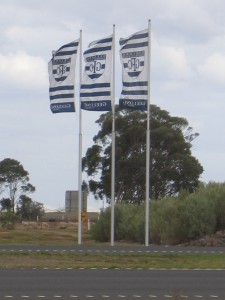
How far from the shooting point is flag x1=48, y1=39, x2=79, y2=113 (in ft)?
112

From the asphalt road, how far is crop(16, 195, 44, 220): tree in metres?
65.8

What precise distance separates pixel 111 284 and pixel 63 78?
1752 centimetres

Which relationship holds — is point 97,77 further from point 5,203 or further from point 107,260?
point 5,203

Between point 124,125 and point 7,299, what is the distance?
166 ft

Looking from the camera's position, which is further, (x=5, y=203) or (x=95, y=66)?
(x=5, y=203)

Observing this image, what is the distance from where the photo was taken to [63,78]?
113ft

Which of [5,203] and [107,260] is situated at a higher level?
[5,203]

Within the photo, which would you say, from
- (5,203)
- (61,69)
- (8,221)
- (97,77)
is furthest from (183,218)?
(5,203)

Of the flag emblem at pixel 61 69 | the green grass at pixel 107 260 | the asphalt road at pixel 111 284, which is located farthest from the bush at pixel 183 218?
the asphalt road at pixel 111 284

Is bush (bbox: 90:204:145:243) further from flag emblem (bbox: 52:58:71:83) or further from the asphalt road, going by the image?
the asphalt road

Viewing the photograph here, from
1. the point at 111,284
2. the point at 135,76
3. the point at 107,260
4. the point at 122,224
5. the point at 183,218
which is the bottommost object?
the point at 111,284

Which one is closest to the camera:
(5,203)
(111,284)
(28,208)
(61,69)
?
(111,284)

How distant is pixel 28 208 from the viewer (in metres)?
89.4

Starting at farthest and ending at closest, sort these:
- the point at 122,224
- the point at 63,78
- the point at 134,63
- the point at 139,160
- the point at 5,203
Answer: the point at 5,203 < the point at 139,160 < the point at 122,224 < the point at 63,78 < the point at 134,63
